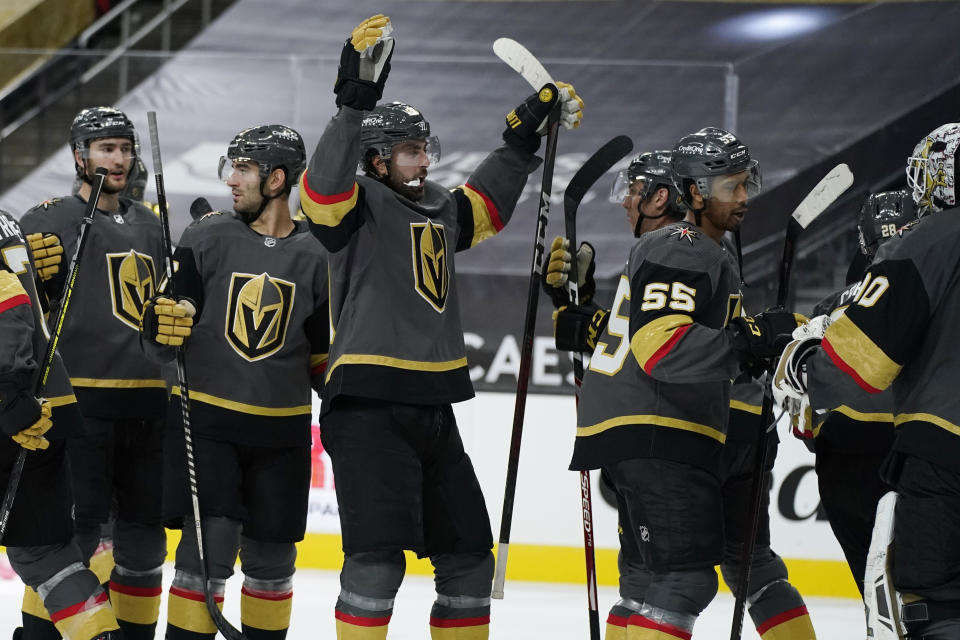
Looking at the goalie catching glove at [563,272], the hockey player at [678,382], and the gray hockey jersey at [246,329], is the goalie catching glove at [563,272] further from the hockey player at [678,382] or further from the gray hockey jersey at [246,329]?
the gray hockey jersey at [246,329]

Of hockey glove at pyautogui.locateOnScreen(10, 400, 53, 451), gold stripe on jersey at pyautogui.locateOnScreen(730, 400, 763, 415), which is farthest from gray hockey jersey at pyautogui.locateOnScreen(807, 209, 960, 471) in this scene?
hockey glove at pyautogui.locateOnScreen(10, 400, 53, 451)

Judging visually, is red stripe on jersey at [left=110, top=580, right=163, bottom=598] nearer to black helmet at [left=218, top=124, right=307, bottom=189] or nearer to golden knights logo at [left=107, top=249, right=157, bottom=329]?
golden knights logo at [left=107, top=249, right=157, bottom=329]

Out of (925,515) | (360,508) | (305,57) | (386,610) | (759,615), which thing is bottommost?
(759,615)

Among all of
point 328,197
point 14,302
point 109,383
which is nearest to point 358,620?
point 328,197

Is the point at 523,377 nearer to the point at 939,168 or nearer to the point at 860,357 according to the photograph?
the point at 860,357

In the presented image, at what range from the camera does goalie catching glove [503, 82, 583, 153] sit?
293 centimetres

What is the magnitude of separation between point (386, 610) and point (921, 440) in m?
1.09

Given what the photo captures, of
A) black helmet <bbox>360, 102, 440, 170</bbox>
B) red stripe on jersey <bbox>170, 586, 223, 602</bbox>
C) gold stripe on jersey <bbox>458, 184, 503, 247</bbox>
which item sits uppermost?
black helmet <bbox>360, 102, 440, 170</bbox>

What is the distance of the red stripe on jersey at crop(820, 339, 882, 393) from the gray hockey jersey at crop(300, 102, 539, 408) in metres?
0.82

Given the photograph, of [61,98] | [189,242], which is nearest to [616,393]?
[189,242]

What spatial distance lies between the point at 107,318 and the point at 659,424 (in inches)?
62.8

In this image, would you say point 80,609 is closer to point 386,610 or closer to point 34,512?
point 34,512

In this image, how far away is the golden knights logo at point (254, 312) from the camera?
2.94 m

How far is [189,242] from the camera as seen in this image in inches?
118
